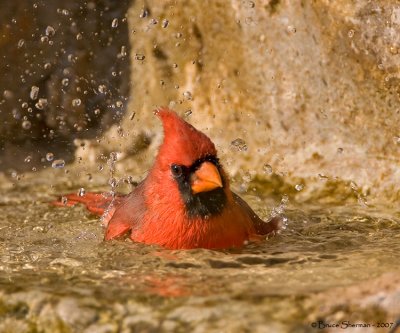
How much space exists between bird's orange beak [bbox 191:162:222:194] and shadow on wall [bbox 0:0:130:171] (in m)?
1.87

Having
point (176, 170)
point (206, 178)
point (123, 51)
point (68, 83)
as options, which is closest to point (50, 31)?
point (68, 83)

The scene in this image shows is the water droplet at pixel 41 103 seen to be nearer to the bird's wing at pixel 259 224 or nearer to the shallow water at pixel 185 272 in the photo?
the shallow water at pixel 185 272

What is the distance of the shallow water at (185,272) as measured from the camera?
7.71ft

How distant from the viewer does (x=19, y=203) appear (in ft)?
14.9

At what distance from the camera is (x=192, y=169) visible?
3.32 m

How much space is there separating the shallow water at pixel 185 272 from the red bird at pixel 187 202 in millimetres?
59

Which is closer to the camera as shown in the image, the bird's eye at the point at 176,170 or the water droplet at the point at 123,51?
the bird's eye at the point at 176,170

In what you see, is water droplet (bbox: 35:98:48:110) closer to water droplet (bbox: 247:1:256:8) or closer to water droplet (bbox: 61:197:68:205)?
water droplet (bbox: 61:197:68:205)

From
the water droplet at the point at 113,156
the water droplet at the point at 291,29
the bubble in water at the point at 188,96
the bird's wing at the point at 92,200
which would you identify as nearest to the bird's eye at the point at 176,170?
the bird's wing at the point at 92,200

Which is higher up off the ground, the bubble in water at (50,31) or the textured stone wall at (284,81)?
the bubble in water at (50,31)

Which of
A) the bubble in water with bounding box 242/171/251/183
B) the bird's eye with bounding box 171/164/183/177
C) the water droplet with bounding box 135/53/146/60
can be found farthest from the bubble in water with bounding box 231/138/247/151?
the bird's eye with bounding box 171/164/183/177

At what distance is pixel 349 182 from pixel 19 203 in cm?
160

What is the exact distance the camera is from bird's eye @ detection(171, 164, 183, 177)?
3359 mm

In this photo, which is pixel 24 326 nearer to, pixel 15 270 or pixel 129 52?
pixel 15 270
